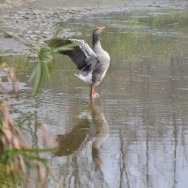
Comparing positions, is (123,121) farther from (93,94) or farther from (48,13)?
(48,13)

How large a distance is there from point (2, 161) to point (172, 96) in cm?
587

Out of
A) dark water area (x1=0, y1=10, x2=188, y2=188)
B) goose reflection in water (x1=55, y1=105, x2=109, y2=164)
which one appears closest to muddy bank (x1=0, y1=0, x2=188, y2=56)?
dark water area (x1=0, y1=10, x2=188, y2=188)

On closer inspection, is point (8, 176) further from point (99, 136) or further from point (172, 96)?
point (172, 96)

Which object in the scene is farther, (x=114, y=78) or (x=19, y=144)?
(x=114, y=78)

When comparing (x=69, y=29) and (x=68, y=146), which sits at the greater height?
(x=69, y=29)

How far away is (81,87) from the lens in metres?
9.66

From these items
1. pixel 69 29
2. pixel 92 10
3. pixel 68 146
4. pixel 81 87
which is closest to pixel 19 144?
pixel 68 146

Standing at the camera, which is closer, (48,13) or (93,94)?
(93,94)

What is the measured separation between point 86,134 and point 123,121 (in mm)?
608

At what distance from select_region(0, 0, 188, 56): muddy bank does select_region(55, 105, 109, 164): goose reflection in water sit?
5190 millimetres

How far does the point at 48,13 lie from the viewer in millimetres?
20562

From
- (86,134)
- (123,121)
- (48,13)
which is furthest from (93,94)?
(48,13)

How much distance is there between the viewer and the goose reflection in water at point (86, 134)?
261 inches

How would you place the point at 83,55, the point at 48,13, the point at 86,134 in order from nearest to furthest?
the point at 86,134 < the point at 83,55 < the point at 48,13
